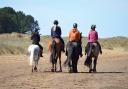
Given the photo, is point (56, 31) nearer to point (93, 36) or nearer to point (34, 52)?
point (34, 52)

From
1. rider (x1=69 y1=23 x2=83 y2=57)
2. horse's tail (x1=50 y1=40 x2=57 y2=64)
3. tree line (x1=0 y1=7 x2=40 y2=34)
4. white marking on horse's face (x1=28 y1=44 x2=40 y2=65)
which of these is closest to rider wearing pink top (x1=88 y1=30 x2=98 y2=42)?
rider (x1=69 y1=23 x2=83 y2=57)

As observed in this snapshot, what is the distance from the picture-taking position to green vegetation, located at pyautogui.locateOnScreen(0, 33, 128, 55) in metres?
57.8

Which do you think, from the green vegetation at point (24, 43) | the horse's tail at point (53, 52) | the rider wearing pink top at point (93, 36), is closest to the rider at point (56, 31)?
the horse's tail at point (53, 52)

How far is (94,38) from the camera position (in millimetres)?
25641

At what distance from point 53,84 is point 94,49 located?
6.57 meters

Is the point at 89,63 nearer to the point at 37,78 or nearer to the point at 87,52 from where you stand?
the point at 87,52

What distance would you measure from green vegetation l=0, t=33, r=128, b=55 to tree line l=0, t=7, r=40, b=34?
3203 cm

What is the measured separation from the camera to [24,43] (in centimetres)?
6644

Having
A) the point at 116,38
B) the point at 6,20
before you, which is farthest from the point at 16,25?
the point at 116,38

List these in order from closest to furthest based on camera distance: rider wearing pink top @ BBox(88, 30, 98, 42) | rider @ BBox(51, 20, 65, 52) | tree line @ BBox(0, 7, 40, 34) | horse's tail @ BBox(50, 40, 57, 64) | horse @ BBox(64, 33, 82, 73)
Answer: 1. horse's tail @ BBox(50, 40, 57, 64)
2. horse @ BBox(64, 33, 82, 73)
3. rider @ BBox(51, 20, 65, 52)
4. rider wearing pink top @ BBox(88, 30, 98, 42)
5. tree line @ BBox(0, 7, 40, 34)

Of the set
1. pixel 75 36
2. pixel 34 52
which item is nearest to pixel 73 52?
pixel 75 36

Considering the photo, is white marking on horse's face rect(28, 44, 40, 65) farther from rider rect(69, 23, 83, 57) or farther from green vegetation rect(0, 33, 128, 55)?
green vegetation rect(0, 33, 128, 55)

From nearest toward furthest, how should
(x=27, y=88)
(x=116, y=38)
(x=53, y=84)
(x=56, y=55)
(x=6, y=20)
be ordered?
(x=27, y=88)
(x=53, y=84)
(x=56, y=55)
(x=116, y=38)
(x=6, y=20)

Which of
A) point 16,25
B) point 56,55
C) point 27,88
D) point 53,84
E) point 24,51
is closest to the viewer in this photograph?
point 27,88
